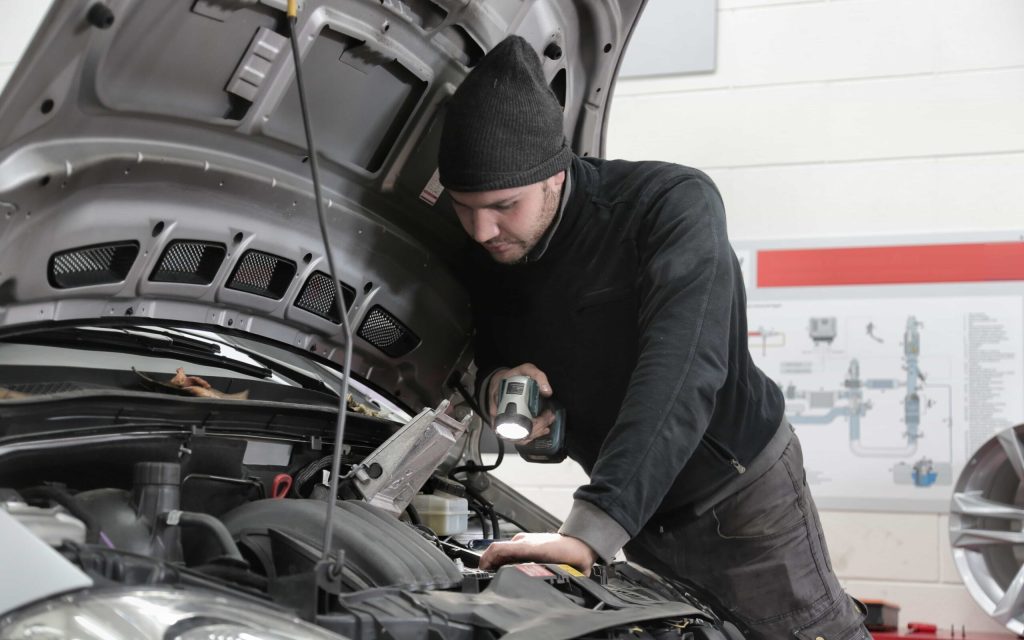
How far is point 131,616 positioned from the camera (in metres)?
0.89

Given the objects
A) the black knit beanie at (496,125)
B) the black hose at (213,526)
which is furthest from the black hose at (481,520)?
the black hose at (213,526)

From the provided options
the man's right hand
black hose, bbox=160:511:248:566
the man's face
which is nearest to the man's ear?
the man's face

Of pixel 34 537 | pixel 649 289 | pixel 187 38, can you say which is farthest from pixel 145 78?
pixel 649 289

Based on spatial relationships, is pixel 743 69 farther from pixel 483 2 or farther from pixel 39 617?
pixel 39 617

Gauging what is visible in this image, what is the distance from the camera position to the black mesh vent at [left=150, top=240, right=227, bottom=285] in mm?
1556

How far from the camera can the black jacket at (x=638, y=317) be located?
5.28ft

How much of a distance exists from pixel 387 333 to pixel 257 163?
0.44 meters

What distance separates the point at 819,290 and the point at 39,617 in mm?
3571

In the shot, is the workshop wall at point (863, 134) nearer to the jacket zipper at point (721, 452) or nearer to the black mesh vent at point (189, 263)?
the jacket zipper at point (721, 452)

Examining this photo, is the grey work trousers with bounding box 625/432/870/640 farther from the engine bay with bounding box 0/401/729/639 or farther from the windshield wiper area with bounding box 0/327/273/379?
the windshield wiper area with bounding box 0/327/273/379

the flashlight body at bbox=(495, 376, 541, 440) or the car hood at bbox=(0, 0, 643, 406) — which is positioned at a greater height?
the car hood at bbox=(0, 0, 643, 406)

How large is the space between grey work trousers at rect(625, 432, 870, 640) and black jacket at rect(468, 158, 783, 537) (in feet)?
0.21

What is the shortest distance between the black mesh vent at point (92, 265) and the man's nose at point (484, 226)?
0.55 meters

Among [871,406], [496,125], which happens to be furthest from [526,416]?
[871,406]
